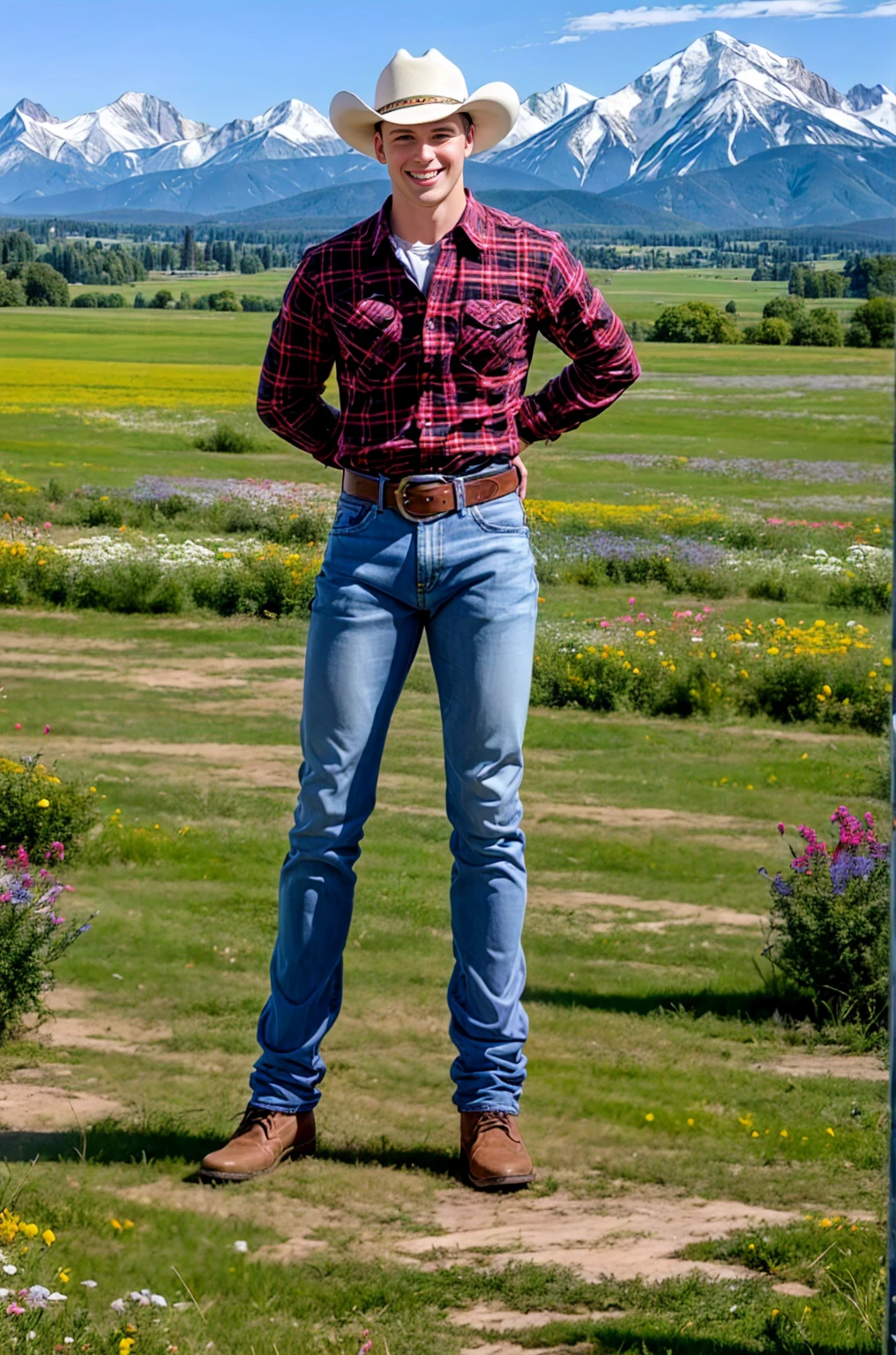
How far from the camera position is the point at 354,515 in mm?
3719

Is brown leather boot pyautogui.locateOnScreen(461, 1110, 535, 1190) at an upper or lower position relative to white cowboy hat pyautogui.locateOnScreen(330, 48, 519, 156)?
lower

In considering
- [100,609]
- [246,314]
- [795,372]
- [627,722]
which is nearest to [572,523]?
[100,609]

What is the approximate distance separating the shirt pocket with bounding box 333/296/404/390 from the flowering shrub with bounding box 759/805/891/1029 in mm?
2962

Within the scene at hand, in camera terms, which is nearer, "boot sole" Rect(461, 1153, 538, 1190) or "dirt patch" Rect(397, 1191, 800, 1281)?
"dirt patch" Rect(397, 1191, 800, 1281)

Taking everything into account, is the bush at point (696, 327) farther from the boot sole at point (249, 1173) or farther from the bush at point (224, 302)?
the boot sole at point (249, 1173)

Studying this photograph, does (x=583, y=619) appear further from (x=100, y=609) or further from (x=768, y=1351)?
(x=768, y=1351)

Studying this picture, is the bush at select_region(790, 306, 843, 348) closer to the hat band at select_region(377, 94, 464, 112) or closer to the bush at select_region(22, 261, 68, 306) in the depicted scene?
the bush at select_region(22, 261, 68, 306)

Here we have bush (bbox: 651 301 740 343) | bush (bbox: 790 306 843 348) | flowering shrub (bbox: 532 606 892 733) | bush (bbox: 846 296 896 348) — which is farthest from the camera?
bush (bbox: 651 301 740 343)

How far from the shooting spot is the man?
3.65m

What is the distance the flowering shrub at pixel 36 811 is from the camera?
8461 mm

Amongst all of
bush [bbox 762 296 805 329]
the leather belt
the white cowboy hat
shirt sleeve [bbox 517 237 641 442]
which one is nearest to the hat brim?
the white cowboy hat

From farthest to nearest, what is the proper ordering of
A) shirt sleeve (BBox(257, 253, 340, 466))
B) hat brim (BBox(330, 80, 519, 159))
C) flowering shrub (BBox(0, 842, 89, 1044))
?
flowering shrub (BBox(0, 842, 89, 1044))
shirt sleeve (BBox(257, 253, 340, 466))
hat brim (BBox(330, 80, 519, 159))

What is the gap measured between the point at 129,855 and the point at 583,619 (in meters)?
10.3

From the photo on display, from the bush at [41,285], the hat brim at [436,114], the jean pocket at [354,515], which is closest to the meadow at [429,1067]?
the jean pocket at [354,515]
